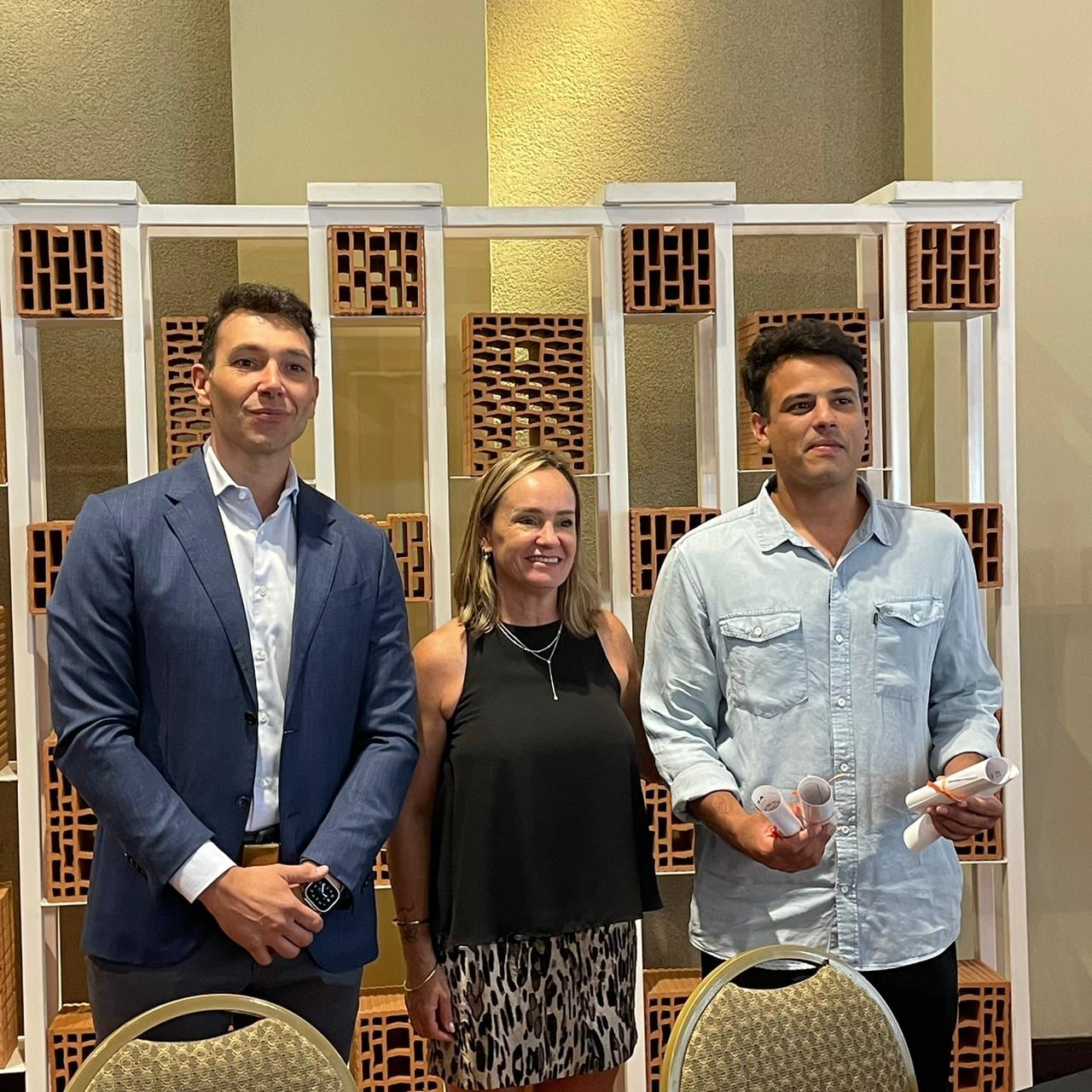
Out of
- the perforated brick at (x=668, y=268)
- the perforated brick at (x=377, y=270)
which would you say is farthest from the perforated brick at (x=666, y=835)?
the perforated brick at (x=377, y=270)

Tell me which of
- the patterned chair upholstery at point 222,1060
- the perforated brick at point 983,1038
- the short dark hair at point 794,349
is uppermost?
the short dark hair at point 794,349

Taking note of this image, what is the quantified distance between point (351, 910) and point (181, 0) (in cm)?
282

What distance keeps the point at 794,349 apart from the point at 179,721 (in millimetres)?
1212

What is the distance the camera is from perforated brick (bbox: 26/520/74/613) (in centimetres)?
296

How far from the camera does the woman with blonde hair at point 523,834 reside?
221 cm

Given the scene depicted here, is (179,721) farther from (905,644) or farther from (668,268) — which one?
(668,268)

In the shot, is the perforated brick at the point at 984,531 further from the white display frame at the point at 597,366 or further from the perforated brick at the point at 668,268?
the perforated brick at the point at 668,268

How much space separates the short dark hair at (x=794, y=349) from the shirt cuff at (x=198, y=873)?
1191mm

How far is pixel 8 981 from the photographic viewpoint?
10.5 ft

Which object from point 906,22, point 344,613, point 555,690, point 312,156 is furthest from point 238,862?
point 906,22

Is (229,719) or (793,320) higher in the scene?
(793,320)

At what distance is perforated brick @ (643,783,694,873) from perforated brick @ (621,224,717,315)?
3.88 ft

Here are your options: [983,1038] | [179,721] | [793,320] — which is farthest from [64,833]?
[983,1038]

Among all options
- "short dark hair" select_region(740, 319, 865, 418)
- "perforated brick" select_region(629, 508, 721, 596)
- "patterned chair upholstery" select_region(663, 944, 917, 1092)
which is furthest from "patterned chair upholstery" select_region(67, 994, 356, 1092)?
"perforated brick" select_region(629, 508, 721, 596)
